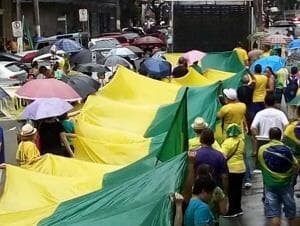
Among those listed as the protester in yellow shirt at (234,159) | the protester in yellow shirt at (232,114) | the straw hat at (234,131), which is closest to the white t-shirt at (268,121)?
the protester in yellow shirt at (232,114)

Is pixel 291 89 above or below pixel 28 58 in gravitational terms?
above

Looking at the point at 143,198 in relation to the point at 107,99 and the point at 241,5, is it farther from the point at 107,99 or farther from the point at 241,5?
the point at 241,5

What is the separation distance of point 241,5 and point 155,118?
745 inches

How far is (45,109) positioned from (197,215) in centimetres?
501

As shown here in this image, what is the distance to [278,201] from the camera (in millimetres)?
9250

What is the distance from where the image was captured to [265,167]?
356 inches

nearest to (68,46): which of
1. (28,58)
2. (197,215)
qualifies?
(28,58)

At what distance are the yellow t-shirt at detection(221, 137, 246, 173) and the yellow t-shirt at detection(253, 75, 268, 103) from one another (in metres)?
4.69

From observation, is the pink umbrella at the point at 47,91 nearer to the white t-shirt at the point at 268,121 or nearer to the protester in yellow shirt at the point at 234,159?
the white t-shirt at the point at 268,121

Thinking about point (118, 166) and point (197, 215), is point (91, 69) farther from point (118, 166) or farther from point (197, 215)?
point (197, 215)

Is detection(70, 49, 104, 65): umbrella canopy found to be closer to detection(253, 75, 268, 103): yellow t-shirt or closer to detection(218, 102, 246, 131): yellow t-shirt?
detection(253, 75, 268, 103): yellow t-shirt

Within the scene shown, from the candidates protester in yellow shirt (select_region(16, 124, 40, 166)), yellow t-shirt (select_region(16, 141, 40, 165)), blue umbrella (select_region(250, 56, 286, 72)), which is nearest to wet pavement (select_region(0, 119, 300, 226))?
protester in yellow shirt (select_region(16, 124, 40, 166))

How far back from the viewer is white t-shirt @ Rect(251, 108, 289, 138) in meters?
11.5

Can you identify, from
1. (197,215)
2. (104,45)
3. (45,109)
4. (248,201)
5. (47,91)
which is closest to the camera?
(197,215)
